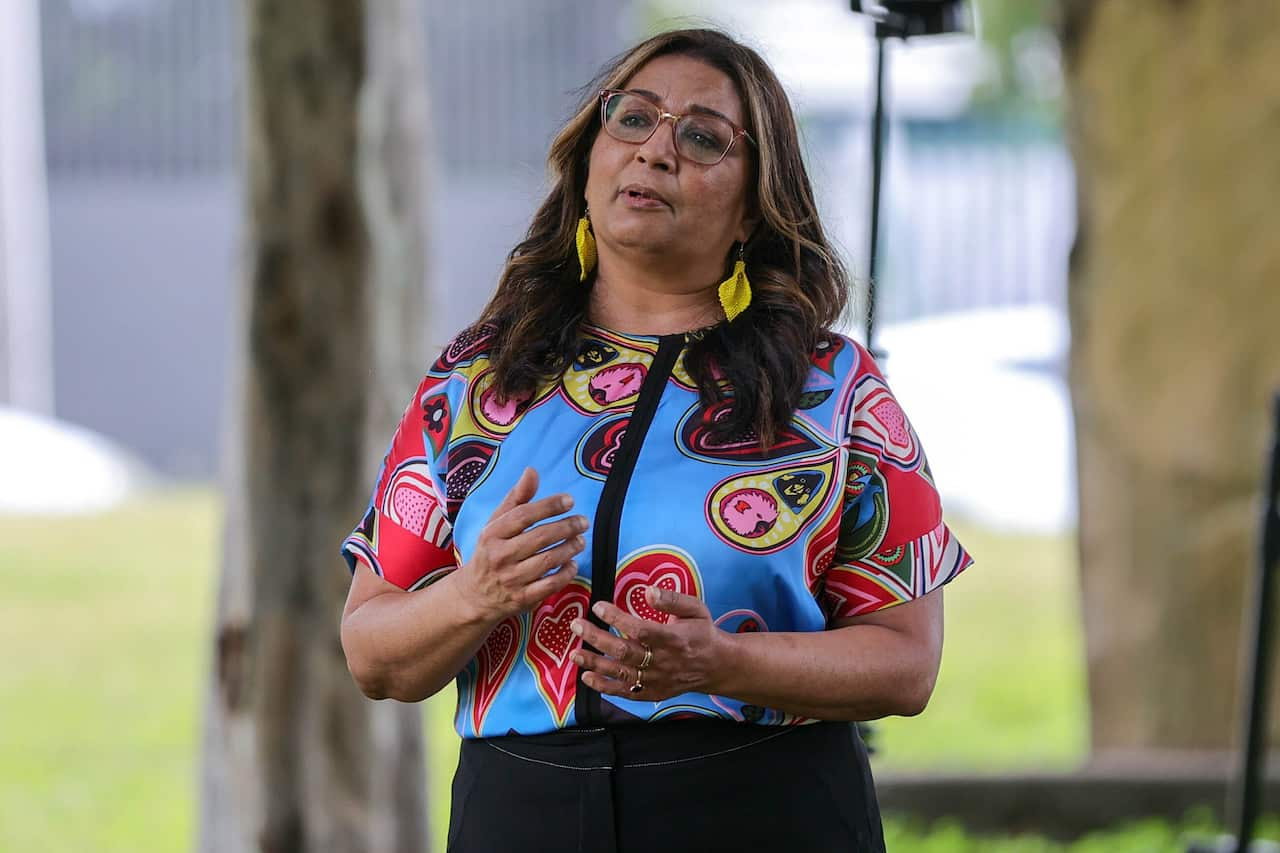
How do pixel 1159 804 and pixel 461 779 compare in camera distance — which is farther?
pixel 1159 804

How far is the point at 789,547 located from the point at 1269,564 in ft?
8.59

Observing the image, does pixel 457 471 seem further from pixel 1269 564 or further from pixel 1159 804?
pixel 1159 804

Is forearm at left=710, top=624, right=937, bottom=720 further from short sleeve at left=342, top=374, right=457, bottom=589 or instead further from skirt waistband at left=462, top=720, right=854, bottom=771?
short sleeve at left=342, top=374, right=457, bottom=589

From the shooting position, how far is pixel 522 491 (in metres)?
1.93

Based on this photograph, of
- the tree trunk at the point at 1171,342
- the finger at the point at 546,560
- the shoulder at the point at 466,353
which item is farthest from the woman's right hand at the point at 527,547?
the tree trunk at the point at 1171,342

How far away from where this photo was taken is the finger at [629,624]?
1.89 m

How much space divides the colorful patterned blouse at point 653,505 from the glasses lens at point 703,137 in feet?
0.77

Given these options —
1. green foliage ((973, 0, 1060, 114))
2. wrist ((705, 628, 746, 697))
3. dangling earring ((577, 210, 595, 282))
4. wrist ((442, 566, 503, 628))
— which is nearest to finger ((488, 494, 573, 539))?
wrist ((442, 566, 503, 628))

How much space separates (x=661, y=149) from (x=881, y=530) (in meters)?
0.55

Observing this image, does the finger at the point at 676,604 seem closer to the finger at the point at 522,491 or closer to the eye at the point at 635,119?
the finger at the point at 522,491

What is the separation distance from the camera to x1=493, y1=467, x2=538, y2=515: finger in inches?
76.0

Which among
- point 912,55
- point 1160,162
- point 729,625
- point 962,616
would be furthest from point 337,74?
point 912,55

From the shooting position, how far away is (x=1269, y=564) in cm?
430

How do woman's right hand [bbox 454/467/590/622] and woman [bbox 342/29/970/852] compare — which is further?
woman [bbox 342/29/970/852]
